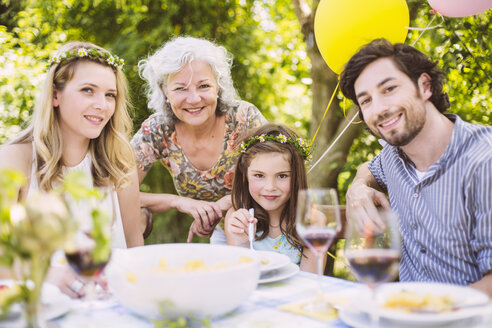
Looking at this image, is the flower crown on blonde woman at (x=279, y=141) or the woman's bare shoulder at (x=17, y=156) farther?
the flower crown on blonde woman at (x=279, y=141)

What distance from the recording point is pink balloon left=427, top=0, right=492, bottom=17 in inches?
89.0

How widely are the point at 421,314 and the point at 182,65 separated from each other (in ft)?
6.29

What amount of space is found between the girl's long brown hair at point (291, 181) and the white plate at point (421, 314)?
1.04 m

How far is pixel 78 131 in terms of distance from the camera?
80.7 inches

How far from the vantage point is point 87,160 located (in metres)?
2.16

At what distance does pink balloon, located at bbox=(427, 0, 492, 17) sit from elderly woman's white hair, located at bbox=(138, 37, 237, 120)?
117cm

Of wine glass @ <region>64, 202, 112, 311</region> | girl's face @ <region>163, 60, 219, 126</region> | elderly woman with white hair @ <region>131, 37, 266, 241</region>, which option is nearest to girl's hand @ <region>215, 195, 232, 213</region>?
elderly woman with white hair @ <region>131, 37, 266, 241</region>

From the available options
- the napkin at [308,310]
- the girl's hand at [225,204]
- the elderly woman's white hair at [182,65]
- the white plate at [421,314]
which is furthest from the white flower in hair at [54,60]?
the white plate at [421,314]

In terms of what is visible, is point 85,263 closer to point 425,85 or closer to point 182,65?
point 425,85

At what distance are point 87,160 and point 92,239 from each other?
1344 mm

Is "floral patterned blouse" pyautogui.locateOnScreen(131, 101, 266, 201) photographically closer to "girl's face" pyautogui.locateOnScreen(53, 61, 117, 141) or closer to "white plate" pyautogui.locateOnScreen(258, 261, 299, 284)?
"girl's face" pyautogui.locateOnScreen(53, 61, 117, 141)

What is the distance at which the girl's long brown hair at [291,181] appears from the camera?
223cm

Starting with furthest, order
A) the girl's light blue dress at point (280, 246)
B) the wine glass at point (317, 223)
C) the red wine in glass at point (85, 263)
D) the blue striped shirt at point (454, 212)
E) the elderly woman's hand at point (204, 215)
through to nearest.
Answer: the elderly woman's hand at point (204, 215)
the girl's light blue dress at point (280, 246)
the blue striped shirt at point (454, 212)
the wine glass at point (317, 223)
the red wine in glass at point (85, 263)

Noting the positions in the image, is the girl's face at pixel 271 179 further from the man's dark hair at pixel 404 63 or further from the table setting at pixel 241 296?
the table setting at pixel 241 296
